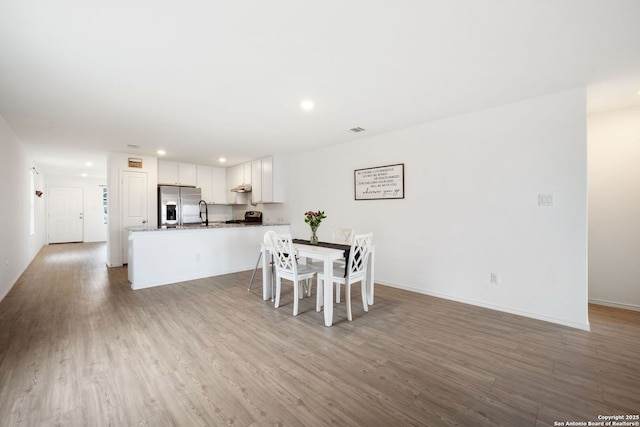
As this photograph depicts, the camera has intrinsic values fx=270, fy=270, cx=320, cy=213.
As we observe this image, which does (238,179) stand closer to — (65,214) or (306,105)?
(306,105)

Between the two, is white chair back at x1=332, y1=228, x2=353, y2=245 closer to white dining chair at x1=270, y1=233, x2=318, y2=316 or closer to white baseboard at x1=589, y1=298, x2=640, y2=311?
white dining chair at x1=270, y1=233, x2=318, y2=316

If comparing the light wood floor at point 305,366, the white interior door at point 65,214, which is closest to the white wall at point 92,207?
the white interior door at point 65,214

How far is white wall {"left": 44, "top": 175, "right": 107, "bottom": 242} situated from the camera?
32.9ft

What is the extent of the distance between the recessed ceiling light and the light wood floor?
96.5 inches

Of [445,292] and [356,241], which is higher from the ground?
A: [356,241]

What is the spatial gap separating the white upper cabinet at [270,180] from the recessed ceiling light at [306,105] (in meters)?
2.84

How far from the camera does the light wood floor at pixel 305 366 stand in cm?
162

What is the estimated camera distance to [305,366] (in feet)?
6.90

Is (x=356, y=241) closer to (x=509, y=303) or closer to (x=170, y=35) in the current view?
(x=509, y=303)

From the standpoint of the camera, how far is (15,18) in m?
1.72

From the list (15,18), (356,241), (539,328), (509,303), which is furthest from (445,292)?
(15,18)

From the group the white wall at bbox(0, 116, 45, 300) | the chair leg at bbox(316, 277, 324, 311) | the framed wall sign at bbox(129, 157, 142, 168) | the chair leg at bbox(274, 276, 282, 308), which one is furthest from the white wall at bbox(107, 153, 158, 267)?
the chair leg at bbox(316, 277, 324, 311)

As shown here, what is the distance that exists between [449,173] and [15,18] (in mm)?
4206

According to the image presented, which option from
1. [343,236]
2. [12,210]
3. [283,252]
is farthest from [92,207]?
[343,236]
